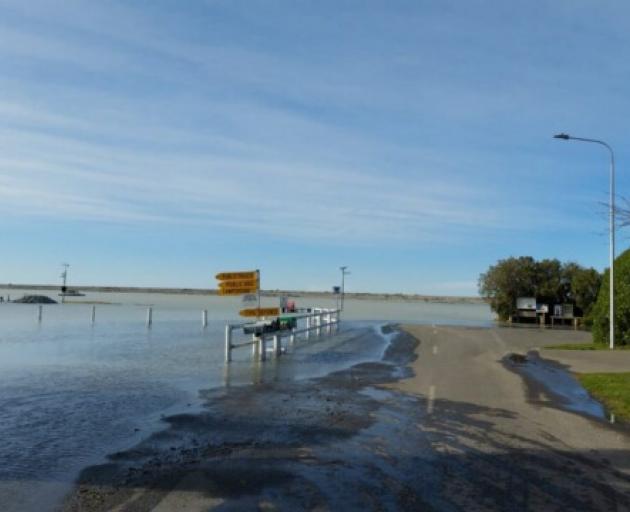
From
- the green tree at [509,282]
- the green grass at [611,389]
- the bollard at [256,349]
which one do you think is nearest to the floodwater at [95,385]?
the bollard at [256,349]

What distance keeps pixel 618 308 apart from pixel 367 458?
24023 millimetres

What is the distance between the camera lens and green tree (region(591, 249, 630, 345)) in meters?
27.7

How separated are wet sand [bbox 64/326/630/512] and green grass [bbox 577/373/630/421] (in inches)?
43.5

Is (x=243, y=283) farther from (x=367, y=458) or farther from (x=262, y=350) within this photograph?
(x=367, y=458)

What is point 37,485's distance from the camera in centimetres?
657

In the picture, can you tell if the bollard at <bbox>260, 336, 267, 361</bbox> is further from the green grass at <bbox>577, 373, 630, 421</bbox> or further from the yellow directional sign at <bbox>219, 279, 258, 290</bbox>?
the green grass at <bbox>577, 373, 630, 421</bbox>

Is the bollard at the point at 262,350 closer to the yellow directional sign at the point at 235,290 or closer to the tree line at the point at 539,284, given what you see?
the yellow directional sign at the point at 235,290

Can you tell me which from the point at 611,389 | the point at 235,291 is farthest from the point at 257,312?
the point at 611,389

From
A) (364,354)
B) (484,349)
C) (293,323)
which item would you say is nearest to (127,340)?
(293,323)

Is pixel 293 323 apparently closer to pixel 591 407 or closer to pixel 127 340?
pixel 127 340

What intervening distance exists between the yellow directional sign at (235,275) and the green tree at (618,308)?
17.0 m

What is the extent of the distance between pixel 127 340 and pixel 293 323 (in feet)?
23.0

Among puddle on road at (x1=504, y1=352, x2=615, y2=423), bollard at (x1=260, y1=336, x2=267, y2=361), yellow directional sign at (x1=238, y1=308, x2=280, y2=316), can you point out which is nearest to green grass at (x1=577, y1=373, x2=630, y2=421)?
puddle on road at (x1=504, y1=352, x2=615, y2=423)

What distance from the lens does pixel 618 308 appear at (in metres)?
27.9
